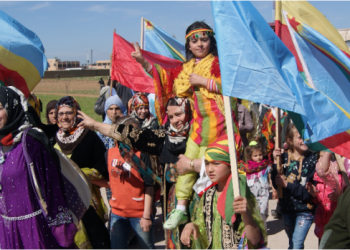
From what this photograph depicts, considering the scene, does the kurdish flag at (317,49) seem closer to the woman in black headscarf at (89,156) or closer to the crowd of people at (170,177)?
the crowd of people at (170,177)

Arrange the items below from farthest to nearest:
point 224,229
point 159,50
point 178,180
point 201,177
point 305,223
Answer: point 159,50
point 305,223
point 178,180
point 201,177
point 224,229

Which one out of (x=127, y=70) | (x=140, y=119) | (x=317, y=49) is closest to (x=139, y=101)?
(x=140, y=119)

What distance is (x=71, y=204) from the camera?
310 centimetres

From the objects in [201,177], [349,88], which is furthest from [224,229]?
[349,88]

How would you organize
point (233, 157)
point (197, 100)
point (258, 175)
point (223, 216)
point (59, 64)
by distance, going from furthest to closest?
1. point (59, 64)
2. point (258, 175)
3. point (197, 100)
4. point (223, 216)
5. point (233, 157)

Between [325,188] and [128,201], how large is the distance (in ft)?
6.15

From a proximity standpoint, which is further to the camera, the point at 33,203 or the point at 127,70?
the point at 127,70

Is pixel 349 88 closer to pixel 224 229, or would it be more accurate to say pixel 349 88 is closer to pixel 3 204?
pixel 224 229

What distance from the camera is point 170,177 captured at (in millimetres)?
3395

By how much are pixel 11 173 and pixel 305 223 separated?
2724 millimetres

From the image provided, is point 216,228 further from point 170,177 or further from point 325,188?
point 325,188

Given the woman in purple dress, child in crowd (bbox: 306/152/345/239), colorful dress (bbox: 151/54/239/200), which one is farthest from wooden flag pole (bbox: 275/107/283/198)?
the woman in purple dress

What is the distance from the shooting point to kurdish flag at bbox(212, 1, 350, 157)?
9.32ft

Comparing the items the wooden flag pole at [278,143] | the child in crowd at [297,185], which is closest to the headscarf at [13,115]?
the wooden flag pole at [278,143]
